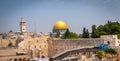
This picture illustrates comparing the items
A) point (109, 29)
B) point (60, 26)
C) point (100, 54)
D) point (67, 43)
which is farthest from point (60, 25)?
point (100, 54)

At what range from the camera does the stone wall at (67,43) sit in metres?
23.5

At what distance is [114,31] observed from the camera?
26.5m

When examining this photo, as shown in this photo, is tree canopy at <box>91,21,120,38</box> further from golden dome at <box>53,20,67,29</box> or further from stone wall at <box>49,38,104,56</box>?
golden dome at <box>53,20,67,29</box>

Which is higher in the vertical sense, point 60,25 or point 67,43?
point 60,25

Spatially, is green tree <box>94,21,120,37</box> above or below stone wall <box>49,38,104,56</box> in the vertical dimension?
above

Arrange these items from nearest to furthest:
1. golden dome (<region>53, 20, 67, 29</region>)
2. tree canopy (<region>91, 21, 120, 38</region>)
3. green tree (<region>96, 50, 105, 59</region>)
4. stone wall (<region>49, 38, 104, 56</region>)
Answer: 1. green tree (<region>96, 50, 105, 59</region>)
2. stone wall (<region>49, 38, 104, 56</region>)
3. tree canopy (<region>91, 21, 120, 38</region>)
4. golden dome (<region>53, 20, 67, 29</region>)

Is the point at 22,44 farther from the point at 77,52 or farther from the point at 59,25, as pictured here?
the point at 59,25

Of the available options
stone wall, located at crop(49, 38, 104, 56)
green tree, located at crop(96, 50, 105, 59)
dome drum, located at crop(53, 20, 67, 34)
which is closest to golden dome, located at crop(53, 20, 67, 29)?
dome drum, located at crop(53, 20, 67, 34)

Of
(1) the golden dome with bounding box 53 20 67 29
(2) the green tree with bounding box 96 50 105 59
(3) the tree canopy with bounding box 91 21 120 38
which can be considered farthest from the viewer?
(1) the golden dome with bounding box 53 20 67 29

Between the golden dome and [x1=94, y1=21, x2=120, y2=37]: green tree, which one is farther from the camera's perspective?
the golden dome

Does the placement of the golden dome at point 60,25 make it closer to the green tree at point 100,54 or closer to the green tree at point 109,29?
the green tree at point 109,29

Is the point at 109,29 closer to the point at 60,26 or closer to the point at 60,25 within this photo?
the point at 60,25

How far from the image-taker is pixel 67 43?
2484 centimetres

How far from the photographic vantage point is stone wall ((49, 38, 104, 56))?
23484 millimetres
